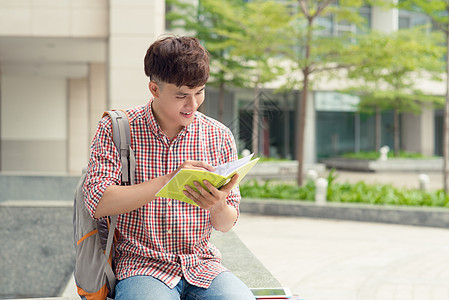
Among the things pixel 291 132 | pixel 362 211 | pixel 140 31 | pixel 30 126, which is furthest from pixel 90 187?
pixel 291 132

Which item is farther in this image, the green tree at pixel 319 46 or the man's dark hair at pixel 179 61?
the green tree at pixel 319 46

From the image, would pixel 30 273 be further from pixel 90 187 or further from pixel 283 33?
pixel 283 33

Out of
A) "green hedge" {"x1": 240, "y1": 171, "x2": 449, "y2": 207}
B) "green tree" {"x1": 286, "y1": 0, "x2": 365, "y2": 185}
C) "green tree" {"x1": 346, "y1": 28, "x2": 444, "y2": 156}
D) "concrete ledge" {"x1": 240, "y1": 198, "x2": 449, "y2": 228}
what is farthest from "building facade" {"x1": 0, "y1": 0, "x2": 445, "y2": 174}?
"concrete ledge" {"x1": 240, "y1": 198, "x2": 449, "y2": 228}

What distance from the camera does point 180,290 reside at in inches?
91.8

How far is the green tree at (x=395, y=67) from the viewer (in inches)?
448

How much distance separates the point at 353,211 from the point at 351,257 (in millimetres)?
3135

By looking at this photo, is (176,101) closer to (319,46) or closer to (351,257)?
(351,257)

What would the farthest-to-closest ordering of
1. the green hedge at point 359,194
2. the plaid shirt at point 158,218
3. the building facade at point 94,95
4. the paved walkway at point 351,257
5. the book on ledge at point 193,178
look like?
1. the building facade at point 94,95
2. the green hedge at point 359,194
3. the paved walkway at point 351,257
4. the plaid shirt at point 158,218
5. the book on ledge at point 193,178

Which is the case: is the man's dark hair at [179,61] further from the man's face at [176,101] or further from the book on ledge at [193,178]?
the book on ledge at [193,178]

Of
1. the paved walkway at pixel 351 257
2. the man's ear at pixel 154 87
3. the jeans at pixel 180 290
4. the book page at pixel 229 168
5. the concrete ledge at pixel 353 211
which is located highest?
the man's ear at pixel 154 87

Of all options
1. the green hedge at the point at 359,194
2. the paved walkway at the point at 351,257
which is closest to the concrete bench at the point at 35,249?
the paved walkway at the point at 351,257

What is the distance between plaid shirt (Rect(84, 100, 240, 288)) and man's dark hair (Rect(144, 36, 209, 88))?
11.6 inches

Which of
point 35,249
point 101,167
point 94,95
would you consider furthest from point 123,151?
point 94,95

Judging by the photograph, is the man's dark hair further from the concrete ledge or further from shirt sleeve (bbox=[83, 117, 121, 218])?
the concrete ledge
